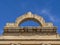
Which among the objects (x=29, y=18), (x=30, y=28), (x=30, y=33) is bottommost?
(x=30, y=33)

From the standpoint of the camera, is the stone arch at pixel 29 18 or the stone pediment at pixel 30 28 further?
the stone arch at pixel 29 18

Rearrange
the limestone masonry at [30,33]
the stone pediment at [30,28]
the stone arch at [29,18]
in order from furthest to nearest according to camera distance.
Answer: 1. the stone arch at [29,18]
2. the stone pediment at [30,28]
3. the limestone masonry at [30,33]

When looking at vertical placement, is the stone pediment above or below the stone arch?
below

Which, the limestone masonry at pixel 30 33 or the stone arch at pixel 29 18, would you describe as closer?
the limestone masonry at pixel 30 33

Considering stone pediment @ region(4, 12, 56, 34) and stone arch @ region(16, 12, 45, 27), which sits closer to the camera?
stone pediment @ region(4, 12, 56, 34)

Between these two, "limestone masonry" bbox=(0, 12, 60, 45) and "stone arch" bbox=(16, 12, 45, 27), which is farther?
"stone arch" bbox=(16, 12, 45, 27)

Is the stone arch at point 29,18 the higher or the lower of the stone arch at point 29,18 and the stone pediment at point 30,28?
the higher

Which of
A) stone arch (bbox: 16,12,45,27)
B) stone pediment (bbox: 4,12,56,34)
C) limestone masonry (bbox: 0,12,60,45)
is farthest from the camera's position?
stone arch (bbox: 16,12,45,27)

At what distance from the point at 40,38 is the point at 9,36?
4629mm

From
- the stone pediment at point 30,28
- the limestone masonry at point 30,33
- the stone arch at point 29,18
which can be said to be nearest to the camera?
the limestone masonry at point 30,33

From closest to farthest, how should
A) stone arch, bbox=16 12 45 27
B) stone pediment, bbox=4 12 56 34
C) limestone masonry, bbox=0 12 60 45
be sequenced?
limestone masonry, bbox=0 12 60 45 < stone pediment, bbox=4 12 56 34 < stone arch, bbox=16 12 45 27

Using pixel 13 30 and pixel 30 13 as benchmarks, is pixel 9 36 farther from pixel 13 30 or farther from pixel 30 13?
pixel 30 13

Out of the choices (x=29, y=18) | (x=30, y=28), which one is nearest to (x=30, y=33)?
(x=30, y=28)

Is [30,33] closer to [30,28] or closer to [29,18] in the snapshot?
[30,28]
